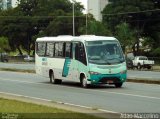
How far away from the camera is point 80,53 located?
1107 inches

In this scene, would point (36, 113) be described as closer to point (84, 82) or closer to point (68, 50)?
point (84, 82)

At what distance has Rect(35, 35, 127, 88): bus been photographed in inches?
1054

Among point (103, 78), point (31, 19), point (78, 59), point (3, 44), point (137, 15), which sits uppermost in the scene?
point (78, 59)

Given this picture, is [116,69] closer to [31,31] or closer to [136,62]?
[136,62]

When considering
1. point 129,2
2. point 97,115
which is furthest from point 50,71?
point 129,2

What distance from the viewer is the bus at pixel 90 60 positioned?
26.8m

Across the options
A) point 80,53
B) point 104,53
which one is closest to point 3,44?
point 80,53

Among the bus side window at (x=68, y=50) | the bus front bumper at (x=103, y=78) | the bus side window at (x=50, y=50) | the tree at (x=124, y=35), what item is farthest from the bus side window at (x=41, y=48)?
the tree at (x=124, y=35)

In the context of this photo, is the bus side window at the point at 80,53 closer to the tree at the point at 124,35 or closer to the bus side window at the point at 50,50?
the bus side window at the point at 50,50

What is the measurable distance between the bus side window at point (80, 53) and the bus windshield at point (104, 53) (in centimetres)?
34

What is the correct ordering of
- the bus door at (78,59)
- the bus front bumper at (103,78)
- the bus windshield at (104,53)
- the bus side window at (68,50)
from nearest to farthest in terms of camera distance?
the bus front bumper at (103,78), the bus windshield at (104,53), the bus door at (78,59), the bus side window at (68,50)

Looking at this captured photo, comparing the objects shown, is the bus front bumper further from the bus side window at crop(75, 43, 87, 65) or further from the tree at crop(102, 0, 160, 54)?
the tree at crop(102, 0, 160, 54)

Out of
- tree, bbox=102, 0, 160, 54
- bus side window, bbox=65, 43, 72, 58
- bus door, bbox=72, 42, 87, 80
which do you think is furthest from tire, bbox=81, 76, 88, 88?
tree, bbox=102, 0, 160, 54

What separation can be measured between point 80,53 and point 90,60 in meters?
1.19
